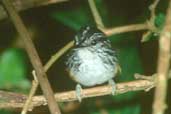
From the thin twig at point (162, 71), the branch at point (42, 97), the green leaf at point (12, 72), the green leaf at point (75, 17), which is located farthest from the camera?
the green leaf at point (75, 17)

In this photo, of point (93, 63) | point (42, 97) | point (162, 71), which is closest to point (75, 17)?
point (93, 63)

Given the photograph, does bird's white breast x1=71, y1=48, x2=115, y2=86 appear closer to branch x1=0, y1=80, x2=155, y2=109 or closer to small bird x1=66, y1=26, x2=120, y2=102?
small bird x1=66, y1=26, x2=120, y2=102

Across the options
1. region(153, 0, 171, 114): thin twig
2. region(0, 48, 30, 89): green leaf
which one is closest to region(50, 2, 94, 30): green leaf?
region(0, 48, 30, 89): green leaf

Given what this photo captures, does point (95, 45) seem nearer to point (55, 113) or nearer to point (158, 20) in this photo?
point (158, 20)

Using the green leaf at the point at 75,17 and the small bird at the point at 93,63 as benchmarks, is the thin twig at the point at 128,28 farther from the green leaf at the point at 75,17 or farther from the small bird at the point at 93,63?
the small bird at the point at 93,63

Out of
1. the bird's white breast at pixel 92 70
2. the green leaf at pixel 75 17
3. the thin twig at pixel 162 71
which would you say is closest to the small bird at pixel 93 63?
the bird's white breast at pixel 92 70

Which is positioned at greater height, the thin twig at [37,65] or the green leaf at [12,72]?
the green leaf at [12,72]

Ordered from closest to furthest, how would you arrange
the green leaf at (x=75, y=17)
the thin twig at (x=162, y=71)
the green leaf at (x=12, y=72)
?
the thin twig at (x=162, y=71)
the green leaf at (x=12, y=72)
the green leaf at (x=75, y=17)

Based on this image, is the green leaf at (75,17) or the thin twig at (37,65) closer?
the thin twig at (37,65)

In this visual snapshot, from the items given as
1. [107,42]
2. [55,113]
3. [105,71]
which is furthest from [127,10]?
[55,113]

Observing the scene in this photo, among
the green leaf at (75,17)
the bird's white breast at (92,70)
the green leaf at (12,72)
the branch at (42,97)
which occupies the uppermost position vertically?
the green leaf at (75,17)
